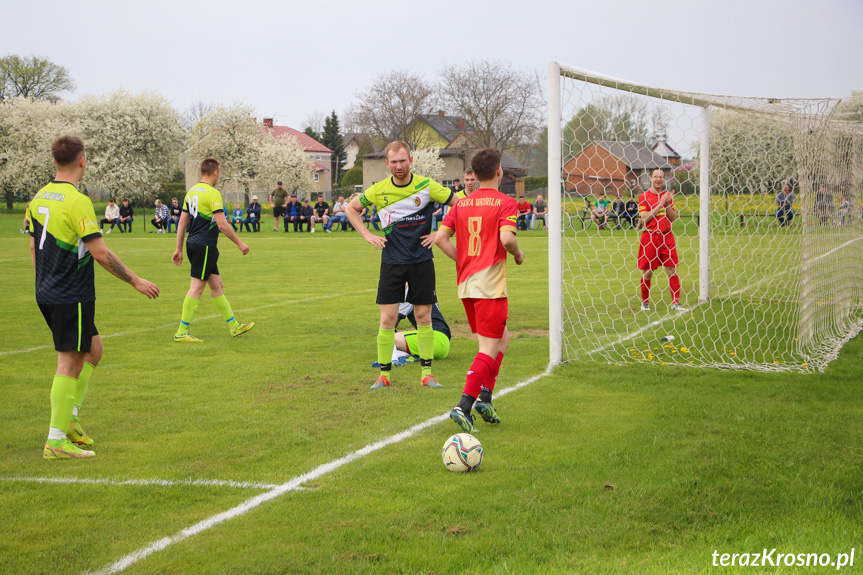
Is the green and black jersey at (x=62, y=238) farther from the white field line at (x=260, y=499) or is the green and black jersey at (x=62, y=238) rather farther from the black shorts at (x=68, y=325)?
the white field line at (x=260, y=499)

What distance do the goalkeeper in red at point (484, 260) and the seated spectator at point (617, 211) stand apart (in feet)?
14.3

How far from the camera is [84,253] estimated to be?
4.96 m

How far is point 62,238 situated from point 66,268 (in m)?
0.20

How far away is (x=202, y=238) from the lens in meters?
9.34

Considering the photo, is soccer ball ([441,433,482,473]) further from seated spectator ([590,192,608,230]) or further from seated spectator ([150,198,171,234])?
seated spectator ([150,198,171,234])

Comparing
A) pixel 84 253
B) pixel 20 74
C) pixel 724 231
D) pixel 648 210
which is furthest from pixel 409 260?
pixel 20 74

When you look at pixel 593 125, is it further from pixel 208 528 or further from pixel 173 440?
pixel 208 528

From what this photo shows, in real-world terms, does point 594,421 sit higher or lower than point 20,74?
lower

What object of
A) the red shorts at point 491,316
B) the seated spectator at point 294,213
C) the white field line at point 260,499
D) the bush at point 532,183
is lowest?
the white field line at point 260,499

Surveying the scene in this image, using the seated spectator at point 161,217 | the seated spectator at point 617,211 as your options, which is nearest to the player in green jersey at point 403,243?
the seated spectator at point 617,211

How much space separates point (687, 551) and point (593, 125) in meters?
5.21

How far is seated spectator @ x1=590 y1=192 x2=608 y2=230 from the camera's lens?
852cm

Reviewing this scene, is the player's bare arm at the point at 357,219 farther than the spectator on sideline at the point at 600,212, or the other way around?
the spectator on sideline at the point at 600,212

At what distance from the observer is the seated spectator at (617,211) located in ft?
31.1
